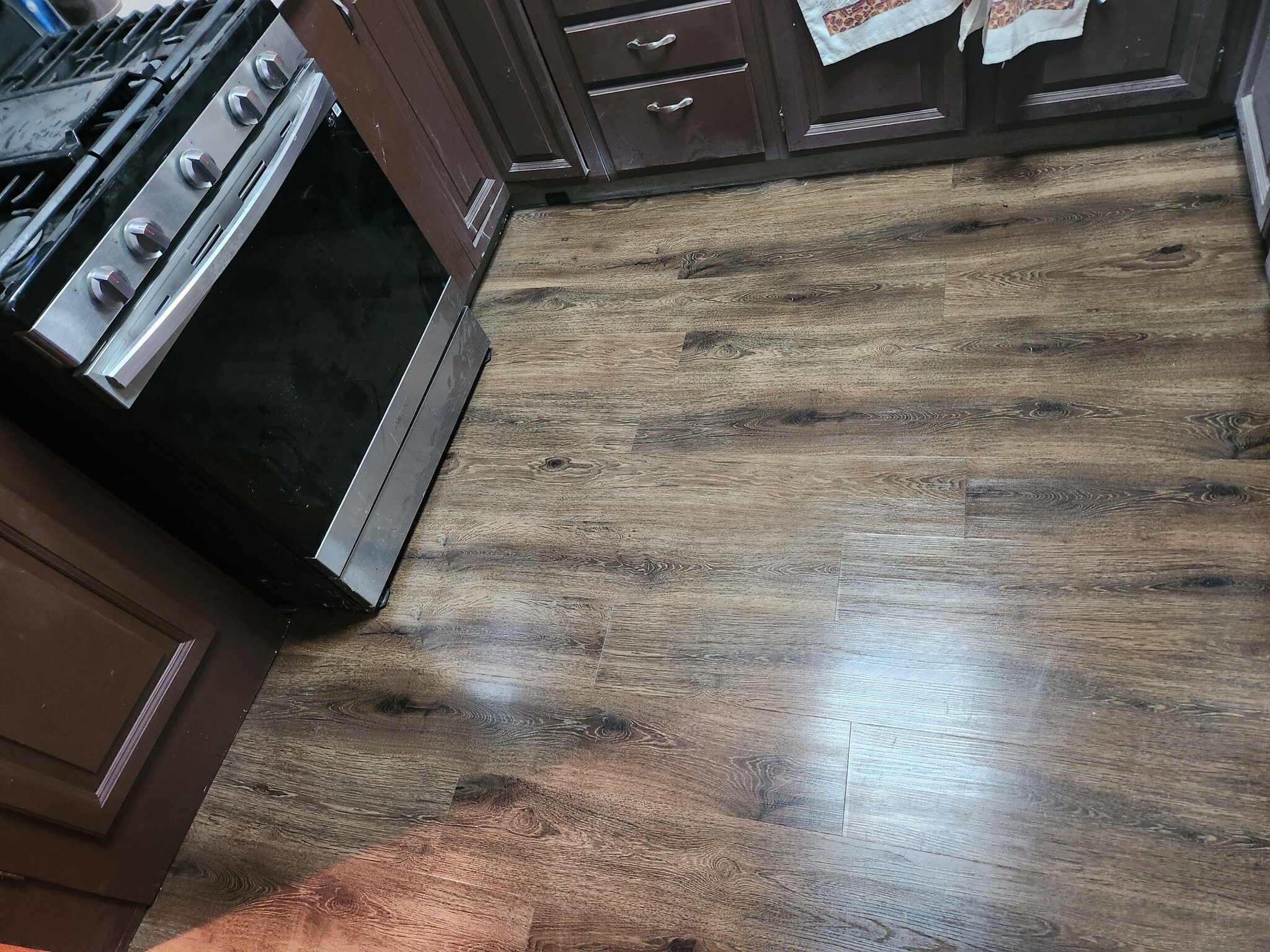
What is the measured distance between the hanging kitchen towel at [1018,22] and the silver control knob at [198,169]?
147cm

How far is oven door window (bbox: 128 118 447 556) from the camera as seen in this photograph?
4.25ft

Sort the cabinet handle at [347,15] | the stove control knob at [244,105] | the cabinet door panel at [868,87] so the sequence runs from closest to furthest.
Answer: the stove control knob at [244,105] → the cabinet handle at [347,15] → the cabinet door panel at [868,87]

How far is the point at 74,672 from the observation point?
1306 millimetres

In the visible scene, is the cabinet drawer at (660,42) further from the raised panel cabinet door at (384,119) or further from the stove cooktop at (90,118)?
the stove cooktop at (90,118)

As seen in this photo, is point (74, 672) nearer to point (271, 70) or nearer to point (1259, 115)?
point (271, 70)

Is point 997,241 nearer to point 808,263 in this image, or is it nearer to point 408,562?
point 808,263

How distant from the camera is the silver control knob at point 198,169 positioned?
1.25m

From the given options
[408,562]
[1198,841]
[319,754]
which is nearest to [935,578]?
[1198,841]

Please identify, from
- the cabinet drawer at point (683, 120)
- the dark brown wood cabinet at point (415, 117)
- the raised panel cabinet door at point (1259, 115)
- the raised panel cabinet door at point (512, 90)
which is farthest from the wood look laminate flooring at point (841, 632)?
the raised panel cabinet door at point (512, 90)

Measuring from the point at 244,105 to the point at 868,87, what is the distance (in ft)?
4.41

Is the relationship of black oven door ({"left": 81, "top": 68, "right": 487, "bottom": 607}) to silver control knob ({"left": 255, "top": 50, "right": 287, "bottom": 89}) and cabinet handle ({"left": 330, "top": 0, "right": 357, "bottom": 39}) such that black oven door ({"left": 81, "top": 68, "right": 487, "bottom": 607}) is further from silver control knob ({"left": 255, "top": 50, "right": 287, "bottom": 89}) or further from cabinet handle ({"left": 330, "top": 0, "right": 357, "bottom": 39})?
cabinet handle ({"left": 330, "top": 0, "right": 357, "bottom": 39})

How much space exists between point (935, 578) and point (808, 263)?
2.92ft

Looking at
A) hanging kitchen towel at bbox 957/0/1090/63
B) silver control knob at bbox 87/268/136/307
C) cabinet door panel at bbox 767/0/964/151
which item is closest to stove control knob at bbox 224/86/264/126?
silver control knob at bbox 87/268/136/307

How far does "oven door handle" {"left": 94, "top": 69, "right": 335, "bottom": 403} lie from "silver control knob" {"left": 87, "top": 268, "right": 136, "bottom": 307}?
0.16 feet
